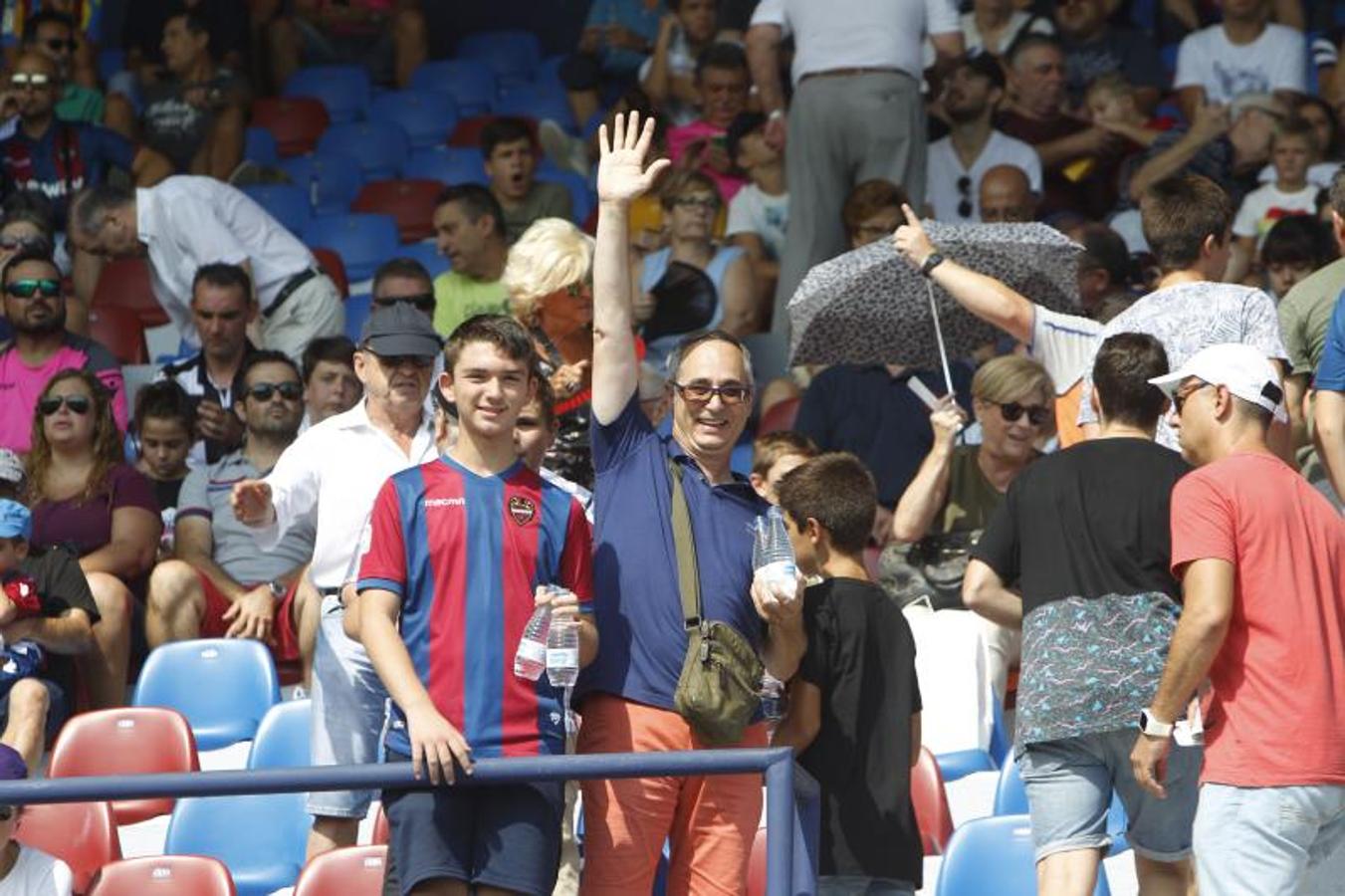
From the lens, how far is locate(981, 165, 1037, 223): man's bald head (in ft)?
36.2

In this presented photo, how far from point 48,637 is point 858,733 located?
325 cm

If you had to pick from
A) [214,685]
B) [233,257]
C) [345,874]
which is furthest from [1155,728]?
[233,257]

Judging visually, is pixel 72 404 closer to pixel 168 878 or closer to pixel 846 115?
pixel 168 878

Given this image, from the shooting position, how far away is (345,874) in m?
6.25

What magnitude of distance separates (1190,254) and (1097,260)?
333 cm

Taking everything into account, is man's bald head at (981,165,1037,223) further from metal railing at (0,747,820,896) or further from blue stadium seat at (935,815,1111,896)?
metal railing at (0,747,820,896)

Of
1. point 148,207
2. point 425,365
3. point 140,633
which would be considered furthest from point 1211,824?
point 148,207

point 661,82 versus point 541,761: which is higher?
point 661,82

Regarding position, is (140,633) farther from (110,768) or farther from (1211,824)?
(1211,824)

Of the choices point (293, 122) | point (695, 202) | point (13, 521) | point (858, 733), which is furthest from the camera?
point (293, 122)

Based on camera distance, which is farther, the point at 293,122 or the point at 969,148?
the point at 293,122

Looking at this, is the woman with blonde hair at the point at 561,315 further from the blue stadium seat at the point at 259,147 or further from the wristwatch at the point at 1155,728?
the blue stadium seat at the point at 259,147

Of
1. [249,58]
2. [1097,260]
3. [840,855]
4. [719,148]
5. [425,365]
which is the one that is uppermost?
[249,58]

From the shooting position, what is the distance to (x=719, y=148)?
12.5 metres
